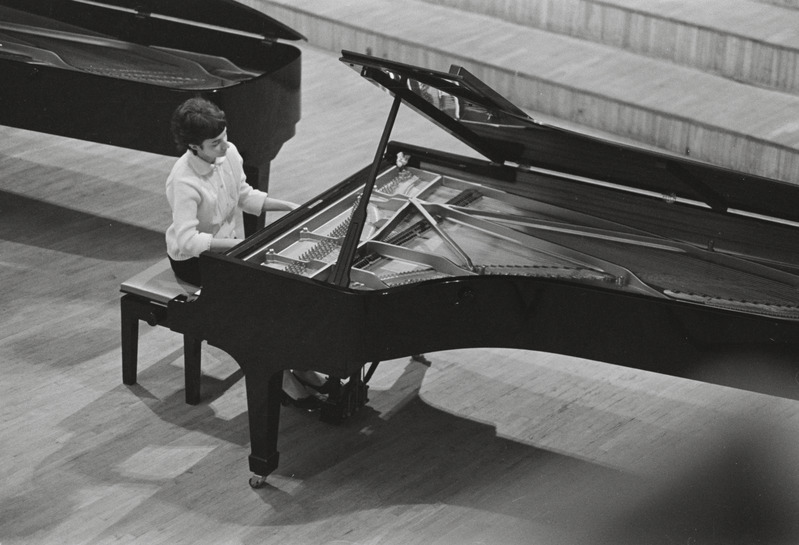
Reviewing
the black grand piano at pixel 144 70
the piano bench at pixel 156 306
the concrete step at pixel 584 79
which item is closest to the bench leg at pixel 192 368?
the piano bench at pixel 156 306

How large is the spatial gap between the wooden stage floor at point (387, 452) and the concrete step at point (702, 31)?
96.9 inches

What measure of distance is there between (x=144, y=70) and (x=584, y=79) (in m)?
2.35

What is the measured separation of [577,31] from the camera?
7.06 metres

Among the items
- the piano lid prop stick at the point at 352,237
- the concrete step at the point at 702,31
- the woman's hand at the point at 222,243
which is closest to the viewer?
the piano lid prop stick at the point at 352,237

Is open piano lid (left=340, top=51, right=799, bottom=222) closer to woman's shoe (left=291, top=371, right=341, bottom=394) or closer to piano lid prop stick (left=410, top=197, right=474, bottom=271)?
piano lid prop stick (left=410, top=197, right=474, bottom=271)

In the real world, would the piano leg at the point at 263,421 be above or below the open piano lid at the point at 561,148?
below

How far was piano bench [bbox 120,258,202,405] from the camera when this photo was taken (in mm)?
4109

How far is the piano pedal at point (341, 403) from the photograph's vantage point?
4129 millimetres

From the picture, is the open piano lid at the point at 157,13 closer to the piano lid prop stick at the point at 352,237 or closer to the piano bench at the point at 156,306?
the piano bench at the point at 156,306

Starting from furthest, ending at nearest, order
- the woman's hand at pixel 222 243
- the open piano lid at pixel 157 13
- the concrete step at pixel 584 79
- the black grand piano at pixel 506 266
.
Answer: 1. the concrete step at pixel 584 79
2. the open piano lid at pixel 157 13
3. the woman's hand at pixel 222 243
4. the black grand piano at pixel 506 266

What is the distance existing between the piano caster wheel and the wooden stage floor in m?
0.02

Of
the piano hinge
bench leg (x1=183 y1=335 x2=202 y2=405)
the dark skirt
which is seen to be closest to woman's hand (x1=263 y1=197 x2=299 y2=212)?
the dark skirt

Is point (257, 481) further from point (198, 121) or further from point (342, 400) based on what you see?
point (198, 121)

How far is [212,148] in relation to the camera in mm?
3945
